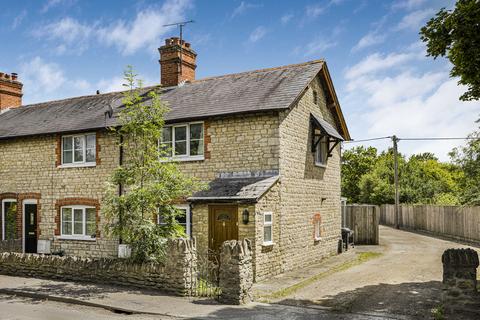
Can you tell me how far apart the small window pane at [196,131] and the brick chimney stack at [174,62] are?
493 cm

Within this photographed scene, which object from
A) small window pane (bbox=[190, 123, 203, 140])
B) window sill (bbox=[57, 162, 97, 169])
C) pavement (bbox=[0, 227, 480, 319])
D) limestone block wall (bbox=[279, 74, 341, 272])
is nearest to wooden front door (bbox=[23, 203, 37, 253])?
window sill (bbox=[57, 162, 97, 169])

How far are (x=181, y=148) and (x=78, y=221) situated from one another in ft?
19.2

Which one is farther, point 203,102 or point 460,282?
point 203,102

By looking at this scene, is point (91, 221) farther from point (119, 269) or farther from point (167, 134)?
point (119, 269)

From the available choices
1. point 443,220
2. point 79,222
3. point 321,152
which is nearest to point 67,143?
point 79,222

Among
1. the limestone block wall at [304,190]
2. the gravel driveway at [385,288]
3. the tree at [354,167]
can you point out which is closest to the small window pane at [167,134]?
the limestone block wall at [304,190]

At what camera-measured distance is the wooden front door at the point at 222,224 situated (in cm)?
1483

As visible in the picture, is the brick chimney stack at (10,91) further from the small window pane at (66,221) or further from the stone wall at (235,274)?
the stone wall at (235,274)

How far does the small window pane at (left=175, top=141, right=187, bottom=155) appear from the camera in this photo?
1759 centimetres

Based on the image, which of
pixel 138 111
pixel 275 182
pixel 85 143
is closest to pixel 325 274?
pixel 275 182

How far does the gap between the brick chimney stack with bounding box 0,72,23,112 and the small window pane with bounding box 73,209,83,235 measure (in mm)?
10083

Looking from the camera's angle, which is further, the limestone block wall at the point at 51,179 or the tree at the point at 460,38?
the limestone block wall at the point at 51,179

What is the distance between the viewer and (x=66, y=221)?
1998cm

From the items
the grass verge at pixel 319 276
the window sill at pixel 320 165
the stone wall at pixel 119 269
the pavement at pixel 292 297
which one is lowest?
the grass verge at pixel 319 276
